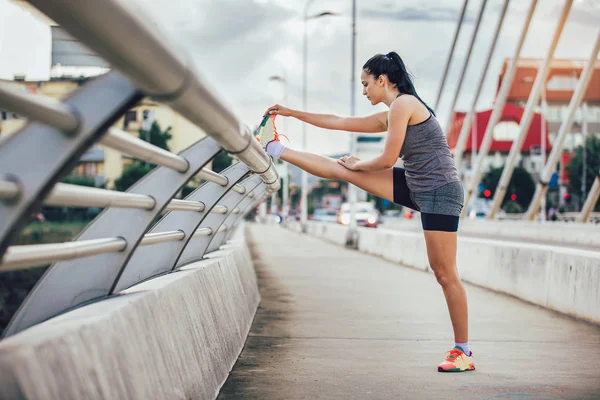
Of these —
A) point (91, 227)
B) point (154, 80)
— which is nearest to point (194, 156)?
point (91, 227)

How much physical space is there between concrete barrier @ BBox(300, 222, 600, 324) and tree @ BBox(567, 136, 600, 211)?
71.0 metres

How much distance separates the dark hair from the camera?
18.4 feet

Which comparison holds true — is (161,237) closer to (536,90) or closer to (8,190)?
(8,190)

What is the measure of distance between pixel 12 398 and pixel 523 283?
8.68m

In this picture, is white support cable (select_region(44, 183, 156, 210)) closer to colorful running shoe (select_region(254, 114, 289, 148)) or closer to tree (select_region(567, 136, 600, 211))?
colorful running shoe (select_region(254, 114, 289, 148))

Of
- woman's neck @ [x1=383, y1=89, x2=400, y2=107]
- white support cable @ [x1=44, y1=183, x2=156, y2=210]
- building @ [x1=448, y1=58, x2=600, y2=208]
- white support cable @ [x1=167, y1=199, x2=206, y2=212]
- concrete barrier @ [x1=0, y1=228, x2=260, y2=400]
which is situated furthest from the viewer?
building @ [x1=448, y1=58, x2=600, y2=208]

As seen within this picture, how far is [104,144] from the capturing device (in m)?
3.05

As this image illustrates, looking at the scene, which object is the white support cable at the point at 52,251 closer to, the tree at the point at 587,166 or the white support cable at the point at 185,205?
the white support cable at the point at 185,205

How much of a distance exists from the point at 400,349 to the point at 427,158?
1.53 meters

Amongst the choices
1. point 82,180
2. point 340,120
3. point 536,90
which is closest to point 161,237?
point 340,120

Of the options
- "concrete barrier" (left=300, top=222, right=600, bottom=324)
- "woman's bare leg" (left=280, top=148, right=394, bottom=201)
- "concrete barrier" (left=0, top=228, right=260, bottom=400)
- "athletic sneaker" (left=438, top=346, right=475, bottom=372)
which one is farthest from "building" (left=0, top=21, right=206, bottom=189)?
"concrete barrier" (left=300, top=222, right=600, bottom=324)

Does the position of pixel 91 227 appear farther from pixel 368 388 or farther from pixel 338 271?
pixel 338 271

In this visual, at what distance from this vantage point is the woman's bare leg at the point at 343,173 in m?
5.64

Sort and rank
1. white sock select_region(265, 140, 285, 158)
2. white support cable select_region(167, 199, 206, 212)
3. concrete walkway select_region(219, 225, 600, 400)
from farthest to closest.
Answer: white sock select_region(265, 140, 285, 158), concrete walkway select_region(219, 225, 600, 400), white support cable select_region(167, 199, 206, 212)
